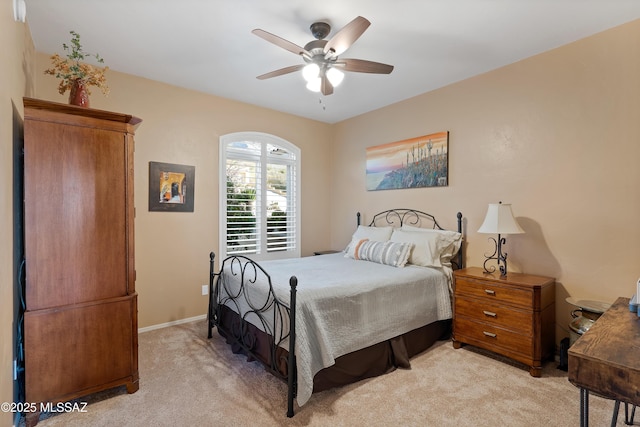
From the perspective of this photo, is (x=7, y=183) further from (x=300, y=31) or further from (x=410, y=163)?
(x=410, y=163)

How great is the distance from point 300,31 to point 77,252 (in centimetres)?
236

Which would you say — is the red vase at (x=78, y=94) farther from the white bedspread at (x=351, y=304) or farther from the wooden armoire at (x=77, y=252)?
the white bedspread at (x=351, y=304)

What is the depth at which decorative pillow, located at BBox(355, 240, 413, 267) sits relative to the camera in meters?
3.36

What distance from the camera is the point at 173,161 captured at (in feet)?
12.4

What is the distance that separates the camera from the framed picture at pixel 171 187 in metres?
3.62

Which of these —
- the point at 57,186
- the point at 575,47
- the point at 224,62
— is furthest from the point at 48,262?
the point at 575,47

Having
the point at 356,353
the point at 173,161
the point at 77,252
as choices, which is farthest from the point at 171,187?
the point at 356,353

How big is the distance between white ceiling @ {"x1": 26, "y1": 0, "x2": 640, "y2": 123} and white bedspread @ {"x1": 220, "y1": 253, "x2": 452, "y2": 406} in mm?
2069

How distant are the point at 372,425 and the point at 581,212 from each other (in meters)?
2.49

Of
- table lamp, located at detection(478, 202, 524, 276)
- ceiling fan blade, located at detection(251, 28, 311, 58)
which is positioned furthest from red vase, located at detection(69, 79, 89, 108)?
table lamp, located at detection(478, 202, 524, 276)

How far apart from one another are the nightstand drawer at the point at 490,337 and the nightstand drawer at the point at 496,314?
0.15 feet

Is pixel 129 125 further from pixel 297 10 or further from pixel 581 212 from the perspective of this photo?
pixel 581 212

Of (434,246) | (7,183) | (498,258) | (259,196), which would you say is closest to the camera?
(7,183)

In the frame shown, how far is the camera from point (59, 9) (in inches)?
92.2
